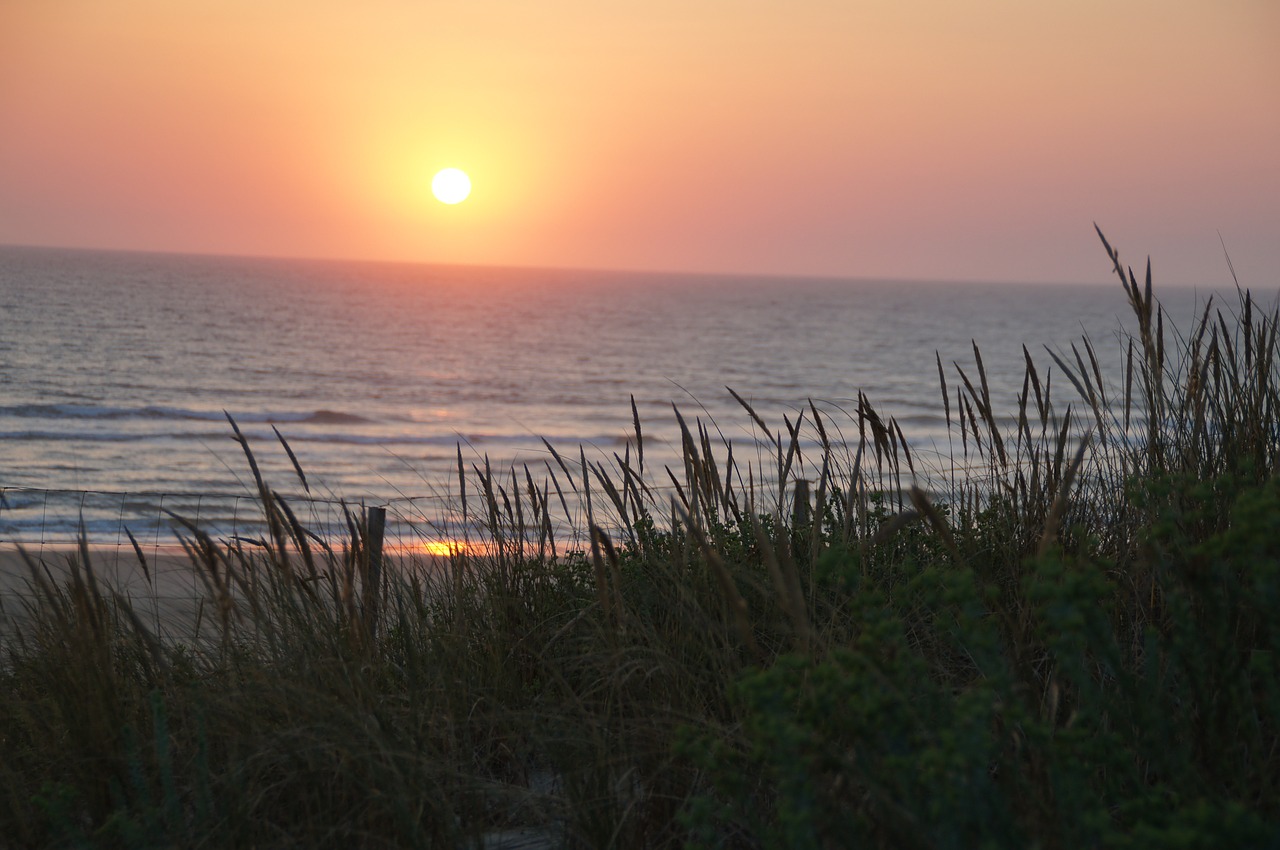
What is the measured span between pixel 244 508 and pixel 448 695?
10.8 metres

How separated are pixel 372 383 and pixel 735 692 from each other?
26382mm

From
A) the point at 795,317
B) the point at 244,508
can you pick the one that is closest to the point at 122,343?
the point at 244,508

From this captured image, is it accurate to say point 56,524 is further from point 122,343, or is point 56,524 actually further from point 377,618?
point 122,343

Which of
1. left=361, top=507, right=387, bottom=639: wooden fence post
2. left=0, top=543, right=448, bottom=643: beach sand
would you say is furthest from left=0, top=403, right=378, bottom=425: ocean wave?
left=361, top=507, right=387, bottom=639: wooden fence post

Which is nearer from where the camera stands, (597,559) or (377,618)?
→ (597,559)

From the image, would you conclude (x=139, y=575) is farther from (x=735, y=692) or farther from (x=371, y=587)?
(x=735, y=692)

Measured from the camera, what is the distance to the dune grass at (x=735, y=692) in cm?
127

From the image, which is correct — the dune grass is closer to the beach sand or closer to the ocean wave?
the beach sand

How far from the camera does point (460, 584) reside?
265cm

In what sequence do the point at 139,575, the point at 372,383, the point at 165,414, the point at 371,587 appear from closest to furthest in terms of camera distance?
the point at 371,587 → the point at 139,575 → the point at 165,414 → the point at 372,383

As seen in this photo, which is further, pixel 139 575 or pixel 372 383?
pixel 372 383

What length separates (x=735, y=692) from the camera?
1.55m

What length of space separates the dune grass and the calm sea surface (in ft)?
2.00

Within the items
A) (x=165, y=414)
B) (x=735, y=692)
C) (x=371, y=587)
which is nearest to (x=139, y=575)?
(x=371, y=587)
